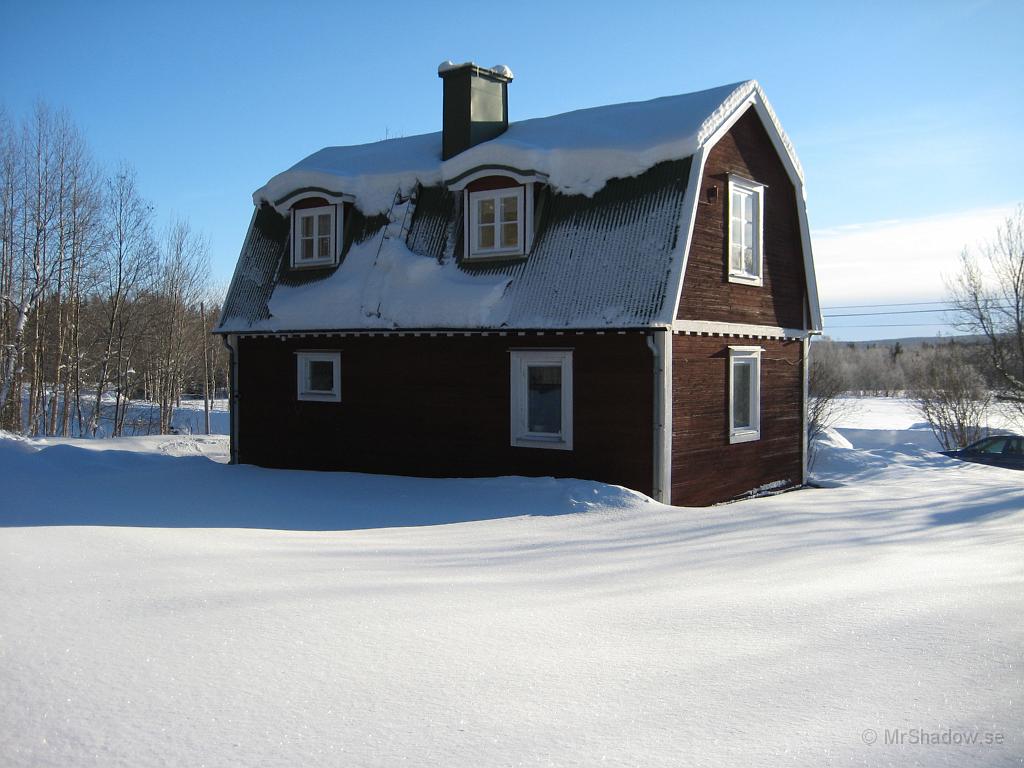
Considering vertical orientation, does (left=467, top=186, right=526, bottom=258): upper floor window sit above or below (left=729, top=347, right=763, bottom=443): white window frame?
above

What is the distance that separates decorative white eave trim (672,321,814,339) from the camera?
12.8 meters

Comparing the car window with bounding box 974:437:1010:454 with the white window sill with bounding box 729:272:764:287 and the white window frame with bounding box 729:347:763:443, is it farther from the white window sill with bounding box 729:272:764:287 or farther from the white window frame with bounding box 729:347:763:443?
the white window sill with bounding box 729:272:764:287

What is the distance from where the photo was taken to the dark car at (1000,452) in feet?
77.4

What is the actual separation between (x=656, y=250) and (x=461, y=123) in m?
5.43

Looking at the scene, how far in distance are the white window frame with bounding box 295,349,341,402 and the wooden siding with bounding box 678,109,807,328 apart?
6.57 m

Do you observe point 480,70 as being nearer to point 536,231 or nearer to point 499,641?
point 536,231

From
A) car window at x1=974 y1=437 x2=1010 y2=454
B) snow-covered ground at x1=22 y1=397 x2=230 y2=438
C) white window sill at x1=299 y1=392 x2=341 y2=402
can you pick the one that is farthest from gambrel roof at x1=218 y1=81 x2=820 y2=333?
snow-covered ground at x1=22 y1=397 x2=230 y2=438

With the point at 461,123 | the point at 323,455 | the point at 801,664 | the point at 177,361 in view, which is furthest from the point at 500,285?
the point at 177,361

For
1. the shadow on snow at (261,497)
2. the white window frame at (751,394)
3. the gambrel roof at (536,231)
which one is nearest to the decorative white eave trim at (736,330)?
the white window frame at (751,394)

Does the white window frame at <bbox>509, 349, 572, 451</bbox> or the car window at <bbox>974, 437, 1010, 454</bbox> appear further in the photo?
the car window at <bbox>974, 437, 1010, 454</bbox>

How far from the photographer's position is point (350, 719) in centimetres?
417

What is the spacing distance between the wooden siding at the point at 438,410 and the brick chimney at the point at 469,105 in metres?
4.09

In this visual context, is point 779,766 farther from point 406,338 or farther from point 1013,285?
point 1013,285

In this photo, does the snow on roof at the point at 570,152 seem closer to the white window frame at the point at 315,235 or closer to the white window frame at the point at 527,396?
the white window frame at the point at 315,235
